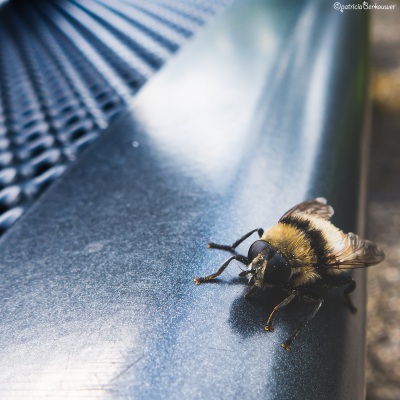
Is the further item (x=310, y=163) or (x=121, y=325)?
(x=310, y=163)

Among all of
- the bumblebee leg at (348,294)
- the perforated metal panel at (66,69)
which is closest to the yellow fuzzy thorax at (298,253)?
the bumblebee leg at (348,294)

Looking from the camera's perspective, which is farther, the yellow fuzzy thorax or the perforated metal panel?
the perforated metal panel

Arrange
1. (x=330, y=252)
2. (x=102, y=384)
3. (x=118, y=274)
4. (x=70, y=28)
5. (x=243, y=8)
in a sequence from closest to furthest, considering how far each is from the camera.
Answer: (x=102, y=384), (x=118, y=274), (x=330, y=252), (x=243, y=8), (x=70, y=28)

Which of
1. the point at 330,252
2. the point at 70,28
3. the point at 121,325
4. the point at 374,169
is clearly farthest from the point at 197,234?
the point at 374,169

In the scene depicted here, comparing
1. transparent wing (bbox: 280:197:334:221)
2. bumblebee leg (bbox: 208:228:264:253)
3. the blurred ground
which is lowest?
the blurred ground

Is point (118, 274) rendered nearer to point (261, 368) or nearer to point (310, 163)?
point (261, 368)

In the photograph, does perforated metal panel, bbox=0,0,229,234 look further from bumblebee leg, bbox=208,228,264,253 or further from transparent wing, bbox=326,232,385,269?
transparent wing, bbox=326,232,385,269

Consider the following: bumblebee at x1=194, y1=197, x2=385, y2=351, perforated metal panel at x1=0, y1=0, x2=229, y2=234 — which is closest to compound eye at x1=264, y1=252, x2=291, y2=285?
bumblebee at x1=194, y1=197, x2=385, y2=351
